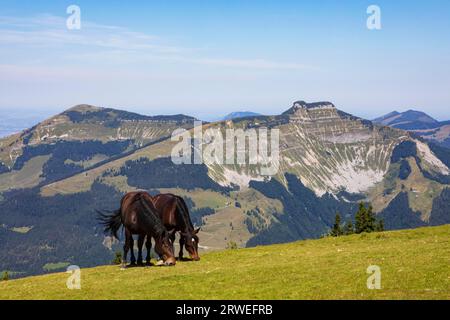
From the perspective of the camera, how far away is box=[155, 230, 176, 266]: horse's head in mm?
37344

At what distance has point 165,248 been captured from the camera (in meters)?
37.9

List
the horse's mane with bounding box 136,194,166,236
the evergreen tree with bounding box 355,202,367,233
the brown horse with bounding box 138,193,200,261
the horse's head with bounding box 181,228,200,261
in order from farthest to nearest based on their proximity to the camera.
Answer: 1. the evergreen tree with bounding box 355,202,367,233
2. the horse's head with bounding box 181,228,200,261
3. the brown horse with bounding box 138,193,200,261
4. the horse's mane with bounding box 136,194,166,236

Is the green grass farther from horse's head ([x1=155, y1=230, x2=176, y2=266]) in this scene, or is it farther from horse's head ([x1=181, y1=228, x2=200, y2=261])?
horse's head ([x1=181, y1=228, x2=200, y2=261])

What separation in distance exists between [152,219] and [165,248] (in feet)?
7.80

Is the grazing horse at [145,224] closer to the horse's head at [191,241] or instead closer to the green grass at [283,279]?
the green grass at [283,279]

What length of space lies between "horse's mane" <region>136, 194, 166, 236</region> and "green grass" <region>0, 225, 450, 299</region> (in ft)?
8.89

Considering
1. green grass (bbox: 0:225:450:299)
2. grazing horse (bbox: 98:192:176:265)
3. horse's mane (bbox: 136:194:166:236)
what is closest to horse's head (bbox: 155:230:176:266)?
grazing horse (bbox: 98:192:176:265)

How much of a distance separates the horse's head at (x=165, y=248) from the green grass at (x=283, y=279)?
997 mm

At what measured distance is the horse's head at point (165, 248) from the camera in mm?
37344

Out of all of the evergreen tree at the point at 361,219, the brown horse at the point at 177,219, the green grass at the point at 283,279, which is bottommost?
the evergreen tree at the point at 361,219

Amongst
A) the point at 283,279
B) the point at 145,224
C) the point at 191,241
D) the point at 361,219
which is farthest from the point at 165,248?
the point at 361,219

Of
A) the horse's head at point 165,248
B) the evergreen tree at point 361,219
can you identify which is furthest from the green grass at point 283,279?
the evergreen tree at point 361,219
